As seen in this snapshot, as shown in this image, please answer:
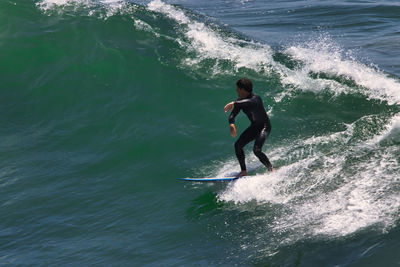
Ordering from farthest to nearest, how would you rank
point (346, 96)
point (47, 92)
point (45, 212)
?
1. point (47, 92)
2. point (346, 96)
3. point (45, 212)

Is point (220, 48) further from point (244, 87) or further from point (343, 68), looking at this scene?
point (244, 87)

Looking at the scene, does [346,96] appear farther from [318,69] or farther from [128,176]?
[128,176]

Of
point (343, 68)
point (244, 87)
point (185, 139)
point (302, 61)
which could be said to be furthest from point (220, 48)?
point (244, 87)

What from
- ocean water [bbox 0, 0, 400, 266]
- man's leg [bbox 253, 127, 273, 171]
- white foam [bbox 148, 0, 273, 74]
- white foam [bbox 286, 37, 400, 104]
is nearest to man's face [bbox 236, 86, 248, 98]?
man's leg [bbox 253, 127, 273, 171]

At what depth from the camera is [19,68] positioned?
1471cm

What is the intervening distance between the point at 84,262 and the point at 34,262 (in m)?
0.86

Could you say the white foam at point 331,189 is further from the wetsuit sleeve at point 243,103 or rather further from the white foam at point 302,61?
the white foam at point 302,61

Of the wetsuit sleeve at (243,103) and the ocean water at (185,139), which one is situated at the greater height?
the wetsuit sleeve at (243,103)

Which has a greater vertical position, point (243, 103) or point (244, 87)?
point (244, 87)

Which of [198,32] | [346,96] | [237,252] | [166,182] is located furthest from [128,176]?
[198,32]

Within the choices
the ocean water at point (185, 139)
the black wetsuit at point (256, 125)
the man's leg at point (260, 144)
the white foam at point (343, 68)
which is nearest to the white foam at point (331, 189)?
the ocean water at point (185, 139)

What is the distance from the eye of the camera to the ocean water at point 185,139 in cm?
784

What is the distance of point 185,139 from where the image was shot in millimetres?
11375

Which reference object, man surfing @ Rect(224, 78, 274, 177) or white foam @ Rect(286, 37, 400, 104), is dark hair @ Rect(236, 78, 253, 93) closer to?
man surfing @ Rect(224, 78, 274, 177)
